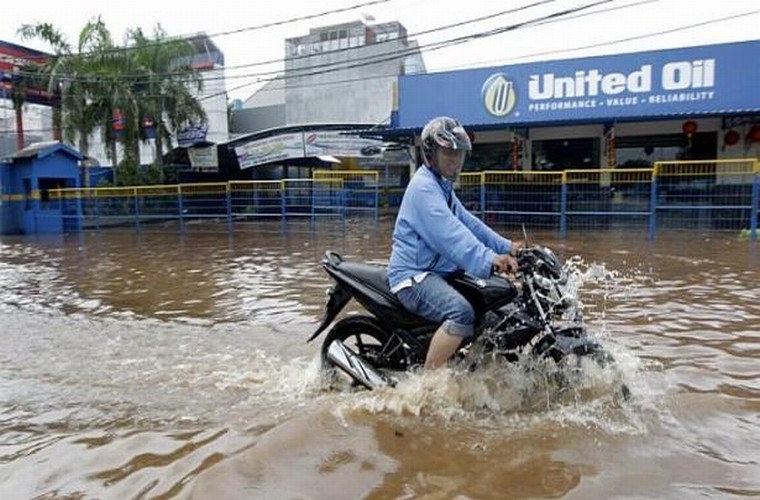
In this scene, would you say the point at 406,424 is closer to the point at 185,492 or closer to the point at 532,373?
the point at 532,373

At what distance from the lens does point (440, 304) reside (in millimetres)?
3834

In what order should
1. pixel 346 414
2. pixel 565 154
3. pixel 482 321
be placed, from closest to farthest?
pixel 482 321, pixel 346 414, pixel 565 154

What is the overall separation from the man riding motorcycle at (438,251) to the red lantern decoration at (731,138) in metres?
15.1

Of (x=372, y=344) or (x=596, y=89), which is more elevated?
(x=596, y=89)

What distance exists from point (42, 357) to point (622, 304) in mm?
5841

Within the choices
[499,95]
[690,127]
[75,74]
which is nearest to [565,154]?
[499,95]

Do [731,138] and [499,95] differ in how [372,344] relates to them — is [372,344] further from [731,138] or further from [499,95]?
[731,138]

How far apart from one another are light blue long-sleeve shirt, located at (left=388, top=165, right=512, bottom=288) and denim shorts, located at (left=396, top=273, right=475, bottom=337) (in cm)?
9

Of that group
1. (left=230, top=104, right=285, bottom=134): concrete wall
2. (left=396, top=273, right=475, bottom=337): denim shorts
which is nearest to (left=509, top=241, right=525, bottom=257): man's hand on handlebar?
(left=396, top=273, right=475, bottom=337): denim shorts

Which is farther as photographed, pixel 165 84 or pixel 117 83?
pixel 165 84

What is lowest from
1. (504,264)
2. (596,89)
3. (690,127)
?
(504,264)

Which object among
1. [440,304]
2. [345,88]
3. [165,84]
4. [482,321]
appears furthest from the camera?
[345,88]

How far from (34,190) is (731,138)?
803 inches

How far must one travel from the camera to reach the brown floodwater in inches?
129
